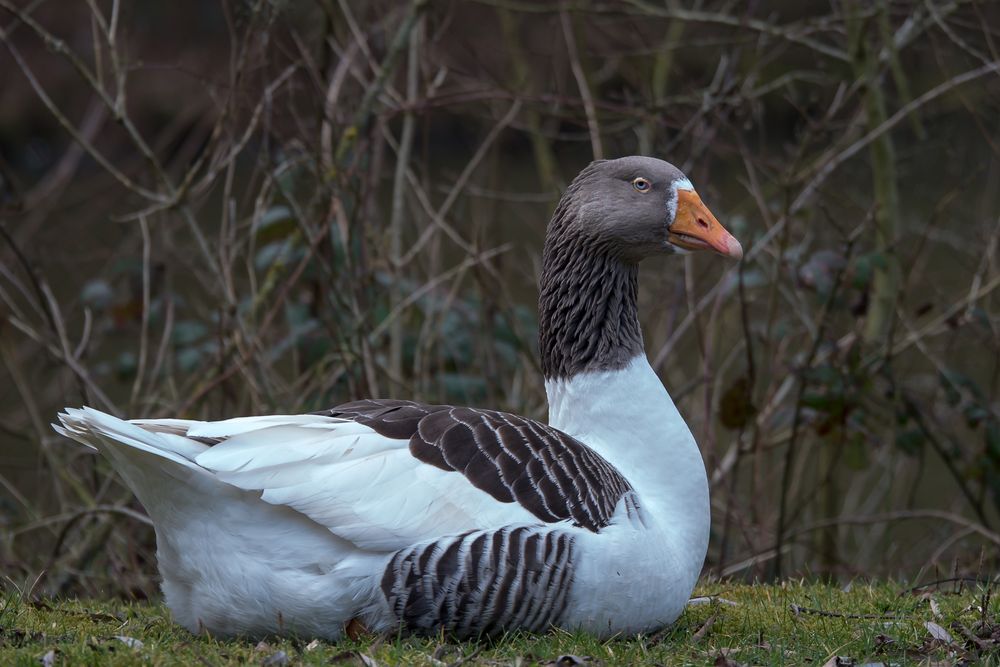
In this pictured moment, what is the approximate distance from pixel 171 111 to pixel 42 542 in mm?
20245

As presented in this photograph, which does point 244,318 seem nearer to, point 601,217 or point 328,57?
point 328,57

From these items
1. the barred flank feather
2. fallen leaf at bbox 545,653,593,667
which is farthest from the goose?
fallen leaf at bbox 545,653,593,667

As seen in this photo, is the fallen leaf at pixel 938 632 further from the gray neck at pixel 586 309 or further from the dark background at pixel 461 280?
the dark background at pixel 461 280

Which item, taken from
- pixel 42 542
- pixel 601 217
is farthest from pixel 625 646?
pixel 42 542

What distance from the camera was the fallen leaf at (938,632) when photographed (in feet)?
15.3

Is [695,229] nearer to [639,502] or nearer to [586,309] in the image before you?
[586,309]

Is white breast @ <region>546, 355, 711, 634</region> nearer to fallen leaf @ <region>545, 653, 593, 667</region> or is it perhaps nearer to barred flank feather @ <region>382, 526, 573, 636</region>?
barred flank feather @ <region>382, 526, 573, 636</region>

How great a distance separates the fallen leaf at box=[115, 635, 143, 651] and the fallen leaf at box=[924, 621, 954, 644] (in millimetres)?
3083

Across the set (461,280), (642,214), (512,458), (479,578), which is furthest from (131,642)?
(461,280)

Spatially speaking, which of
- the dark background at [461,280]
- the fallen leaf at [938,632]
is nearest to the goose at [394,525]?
the fallen leaf at [938,632]

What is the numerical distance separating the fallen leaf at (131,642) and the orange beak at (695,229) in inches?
116

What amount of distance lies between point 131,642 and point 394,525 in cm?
107

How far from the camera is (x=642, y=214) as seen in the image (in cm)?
555

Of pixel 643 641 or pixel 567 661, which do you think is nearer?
pixel 567 661
